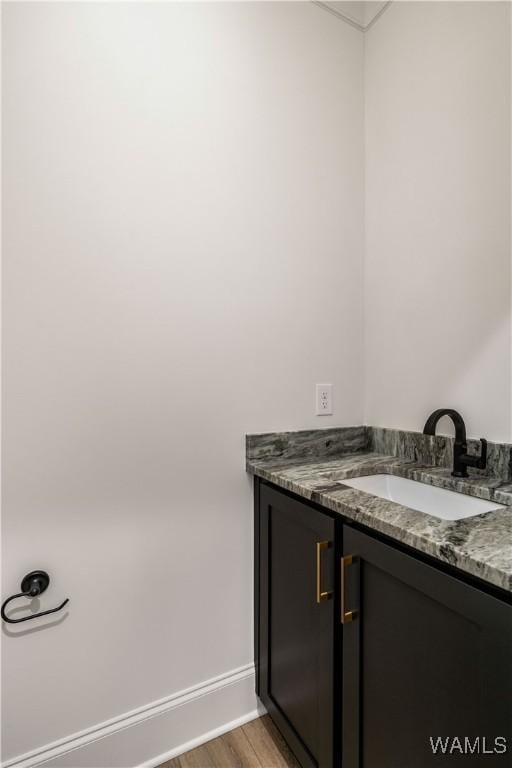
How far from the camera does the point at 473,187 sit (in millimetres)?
1215

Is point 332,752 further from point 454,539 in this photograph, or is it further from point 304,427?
point 304,427

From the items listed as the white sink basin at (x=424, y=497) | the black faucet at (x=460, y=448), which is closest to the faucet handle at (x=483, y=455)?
the black faucet at (x=460, y=448)

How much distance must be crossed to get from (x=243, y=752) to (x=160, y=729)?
28 cm

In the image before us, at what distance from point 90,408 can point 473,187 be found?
1.38m

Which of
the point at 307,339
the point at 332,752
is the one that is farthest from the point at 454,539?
the point at 307,339

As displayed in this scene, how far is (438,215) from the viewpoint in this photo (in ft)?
4.38

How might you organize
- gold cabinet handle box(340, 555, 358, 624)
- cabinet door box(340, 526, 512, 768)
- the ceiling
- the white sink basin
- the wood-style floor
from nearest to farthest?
cabinet door box(340, 526, 512, 768) < gold cabinet handle box(340, 555, 358, 624) < the white sink basin < the wood-style floor < the ceiling

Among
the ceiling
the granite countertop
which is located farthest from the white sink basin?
the ceiling

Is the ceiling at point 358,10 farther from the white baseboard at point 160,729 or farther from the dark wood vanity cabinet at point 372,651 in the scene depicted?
the white baseboard at point 160,729

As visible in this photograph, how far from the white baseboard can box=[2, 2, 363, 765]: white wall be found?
1.3 inches

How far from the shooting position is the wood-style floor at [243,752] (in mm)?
1205

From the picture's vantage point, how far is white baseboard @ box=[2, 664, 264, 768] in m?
1.10

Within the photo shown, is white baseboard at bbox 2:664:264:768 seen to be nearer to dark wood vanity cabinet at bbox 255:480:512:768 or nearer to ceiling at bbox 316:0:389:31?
dark wood vanity cabinet at bbox 255:480:512:768

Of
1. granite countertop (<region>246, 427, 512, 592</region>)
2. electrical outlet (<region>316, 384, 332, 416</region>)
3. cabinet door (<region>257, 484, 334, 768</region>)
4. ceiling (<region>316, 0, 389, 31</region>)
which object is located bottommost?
cabinet door (<region>257, 484, 334, 768</region>)
